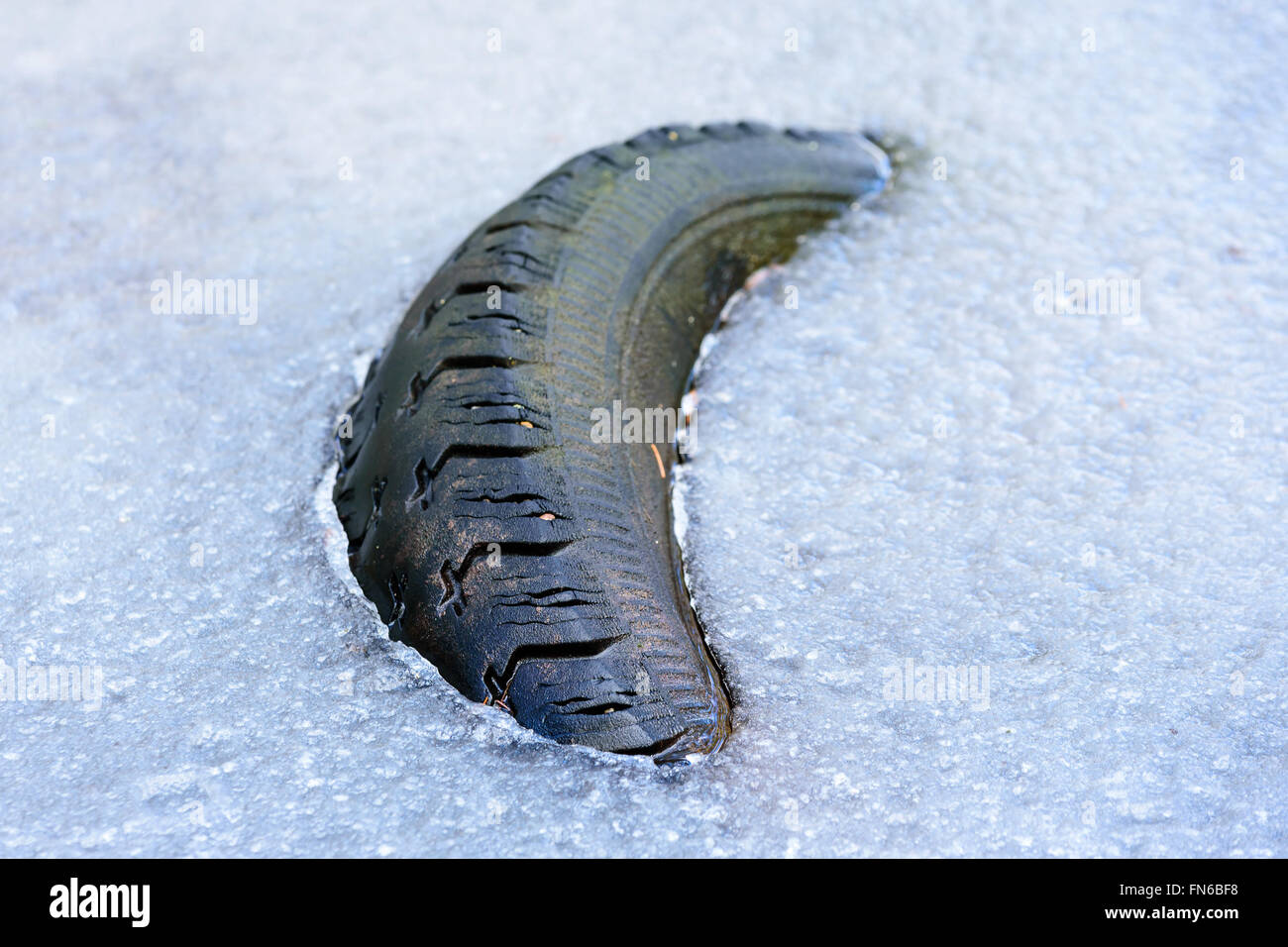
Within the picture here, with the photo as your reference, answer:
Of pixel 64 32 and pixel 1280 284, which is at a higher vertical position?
pixel 64 32

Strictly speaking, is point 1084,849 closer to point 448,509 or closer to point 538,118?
point 448,509

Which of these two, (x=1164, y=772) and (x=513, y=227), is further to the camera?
(x=513, y=227)

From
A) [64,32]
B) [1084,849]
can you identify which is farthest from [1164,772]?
[64,32]

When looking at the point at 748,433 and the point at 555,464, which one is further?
the point at 748,433
